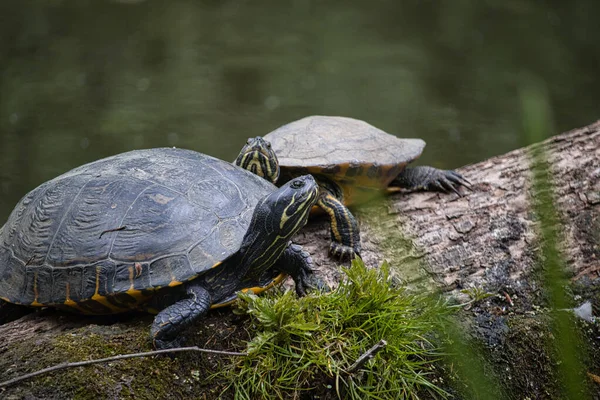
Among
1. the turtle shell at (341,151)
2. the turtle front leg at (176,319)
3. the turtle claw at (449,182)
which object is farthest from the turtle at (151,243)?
the turtle claw at (449,182)

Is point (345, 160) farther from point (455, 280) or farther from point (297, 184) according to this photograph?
point (297, 184)

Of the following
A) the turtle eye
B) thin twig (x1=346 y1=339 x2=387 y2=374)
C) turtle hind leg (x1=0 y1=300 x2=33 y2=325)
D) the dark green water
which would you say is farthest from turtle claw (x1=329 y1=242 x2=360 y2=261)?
the dark green water

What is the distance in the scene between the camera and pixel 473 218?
3430 millimetres

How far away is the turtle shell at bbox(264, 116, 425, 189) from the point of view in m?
3.80

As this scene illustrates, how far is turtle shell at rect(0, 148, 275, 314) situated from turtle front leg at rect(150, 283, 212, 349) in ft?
0.32

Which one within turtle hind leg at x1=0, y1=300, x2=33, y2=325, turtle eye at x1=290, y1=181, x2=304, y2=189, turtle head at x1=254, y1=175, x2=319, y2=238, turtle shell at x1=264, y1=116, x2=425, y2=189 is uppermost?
turtle eye at x1=290, y1=181, x2=304, y2=189

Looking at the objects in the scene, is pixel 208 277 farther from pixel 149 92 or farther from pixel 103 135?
pixel 149 92

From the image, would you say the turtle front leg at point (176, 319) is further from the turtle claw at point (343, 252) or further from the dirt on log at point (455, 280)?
the turtle claw at point (343, 252)

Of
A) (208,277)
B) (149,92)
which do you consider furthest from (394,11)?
(208,277)

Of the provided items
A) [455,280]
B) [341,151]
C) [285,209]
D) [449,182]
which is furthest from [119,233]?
[449,182]

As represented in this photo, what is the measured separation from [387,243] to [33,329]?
6.31ft

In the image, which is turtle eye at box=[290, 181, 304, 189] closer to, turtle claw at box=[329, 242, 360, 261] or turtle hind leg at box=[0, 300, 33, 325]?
turtle claw at box=[329, 242, 360, 261]

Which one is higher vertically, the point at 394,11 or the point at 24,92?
the point at 394,11

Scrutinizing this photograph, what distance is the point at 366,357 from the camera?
212 centimetres
